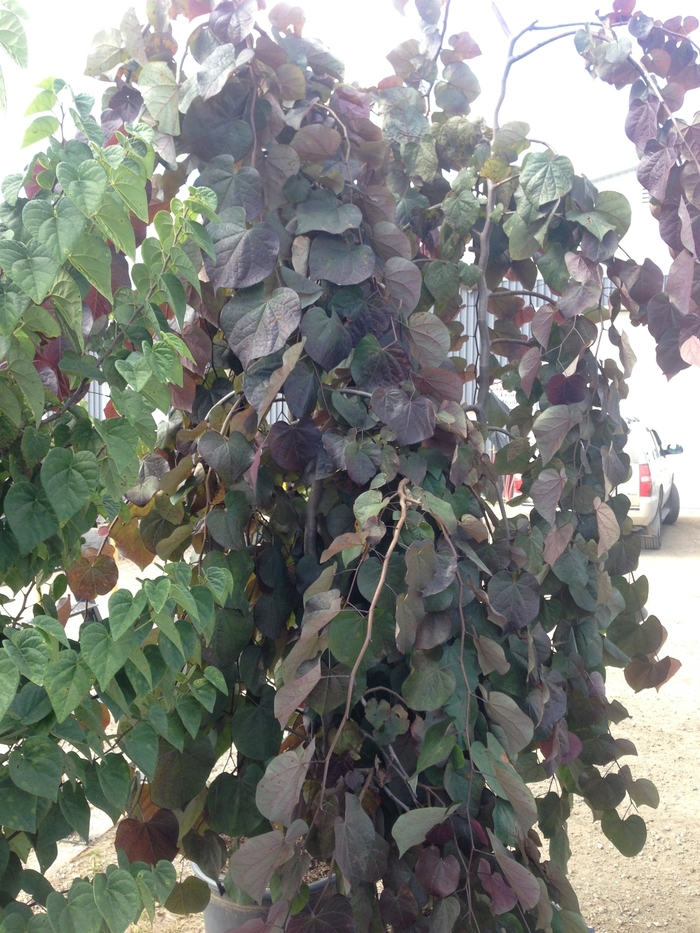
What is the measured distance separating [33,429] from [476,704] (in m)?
0.65

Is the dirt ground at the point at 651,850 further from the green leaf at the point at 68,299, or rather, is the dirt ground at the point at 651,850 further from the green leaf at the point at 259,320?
the green leaf at the point at 68,299

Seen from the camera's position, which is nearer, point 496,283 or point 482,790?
point 482,790

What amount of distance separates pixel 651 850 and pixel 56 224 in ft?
7.78

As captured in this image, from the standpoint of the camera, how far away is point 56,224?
0.66m

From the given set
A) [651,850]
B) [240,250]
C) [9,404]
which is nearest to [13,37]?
[9,404]

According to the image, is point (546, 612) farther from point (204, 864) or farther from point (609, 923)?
point (609, 923)

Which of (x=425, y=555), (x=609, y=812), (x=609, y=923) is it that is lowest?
(x=609, y=923)

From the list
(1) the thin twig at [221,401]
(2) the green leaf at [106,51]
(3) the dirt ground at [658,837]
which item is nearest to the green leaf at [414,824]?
(1) the thin twig at [221,401]

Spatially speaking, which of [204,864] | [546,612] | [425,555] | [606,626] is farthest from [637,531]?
[204,864]

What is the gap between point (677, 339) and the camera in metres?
1.32

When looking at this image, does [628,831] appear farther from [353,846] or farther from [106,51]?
[106,51]

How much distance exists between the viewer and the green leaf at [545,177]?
1.25 metres

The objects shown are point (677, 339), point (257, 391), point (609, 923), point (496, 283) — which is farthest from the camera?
point (609, 923)

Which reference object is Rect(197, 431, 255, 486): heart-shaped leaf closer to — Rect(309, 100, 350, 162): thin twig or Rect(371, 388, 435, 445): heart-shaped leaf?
Rect(371, 388, 435, 445): heart-shaped leaf
